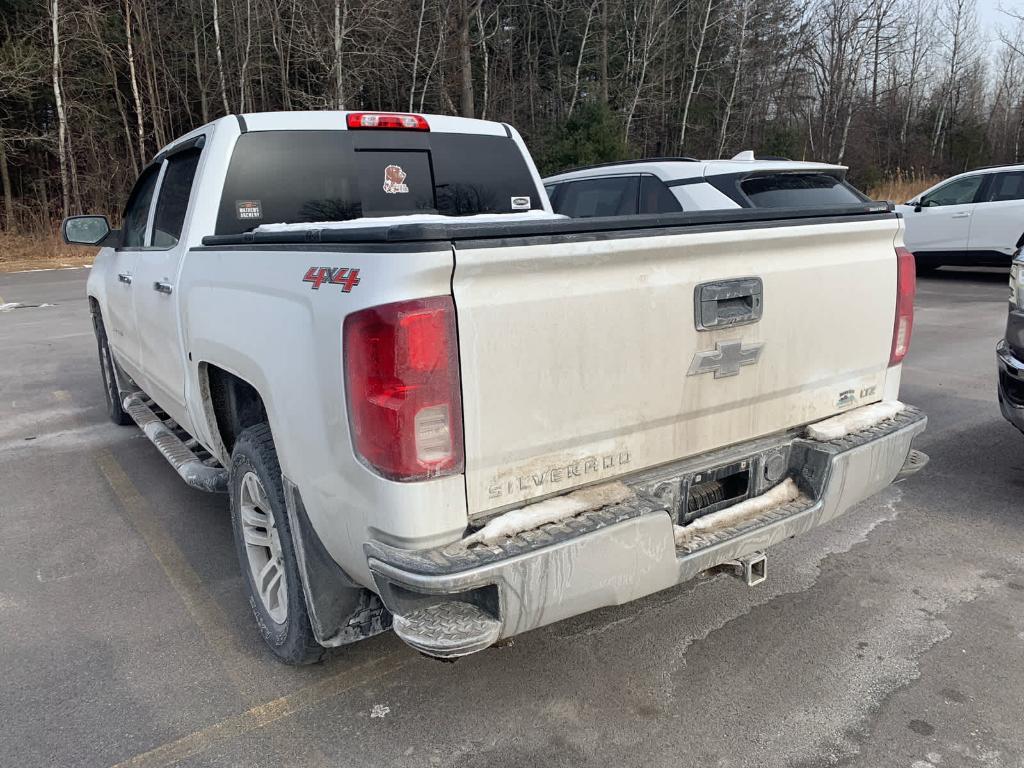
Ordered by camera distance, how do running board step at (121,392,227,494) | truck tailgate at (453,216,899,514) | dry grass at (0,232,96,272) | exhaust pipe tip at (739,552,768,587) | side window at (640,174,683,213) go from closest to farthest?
truck tailgate at (453,216,899,514) < exhaust pipe tip at (739,552,768,587) < running board step at (121,392,227,494) < side window at (640,174,683,213) < dry grass at (0,232,96,272)

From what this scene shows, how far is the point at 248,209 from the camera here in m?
3.79

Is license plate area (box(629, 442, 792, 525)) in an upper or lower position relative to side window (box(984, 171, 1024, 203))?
lower

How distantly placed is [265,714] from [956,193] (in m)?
14.1

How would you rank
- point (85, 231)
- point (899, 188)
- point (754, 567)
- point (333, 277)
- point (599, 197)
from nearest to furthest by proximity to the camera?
point (333, 277)
point (754, 567)
point (85, 231)
point (599, 197)
point (899, 188)

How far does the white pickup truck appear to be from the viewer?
2.10 meters

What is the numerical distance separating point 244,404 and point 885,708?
8.71ft

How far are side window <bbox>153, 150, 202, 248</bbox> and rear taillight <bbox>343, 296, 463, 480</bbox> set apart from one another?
2247mm

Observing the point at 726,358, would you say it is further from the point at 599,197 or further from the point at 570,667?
the point at 599,197

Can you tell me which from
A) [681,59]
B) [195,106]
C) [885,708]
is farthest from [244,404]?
[681,59]

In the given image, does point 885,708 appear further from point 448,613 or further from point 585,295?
point 585,295

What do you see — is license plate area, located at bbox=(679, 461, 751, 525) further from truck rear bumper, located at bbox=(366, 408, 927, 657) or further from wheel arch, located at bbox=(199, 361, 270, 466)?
wheel arch, located at bbox=(199, 361, 270, 466)

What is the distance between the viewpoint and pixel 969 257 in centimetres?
1306

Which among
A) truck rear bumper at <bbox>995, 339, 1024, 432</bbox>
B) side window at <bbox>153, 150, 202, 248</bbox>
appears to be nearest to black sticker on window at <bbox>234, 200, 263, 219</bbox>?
side window at <bbox>153, 150, 202, 248</bbox>

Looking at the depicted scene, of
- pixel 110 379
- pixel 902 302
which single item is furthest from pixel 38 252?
pixel 902 302
